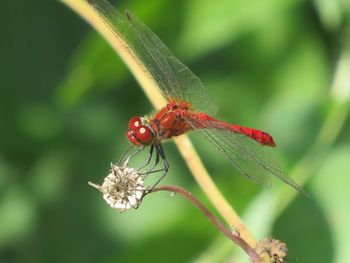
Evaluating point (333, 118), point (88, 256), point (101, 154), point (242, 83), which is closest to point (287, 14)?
point (242, 83)

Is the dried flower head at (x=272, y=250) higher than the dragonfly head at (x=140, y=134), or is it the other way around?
the dragonfly head at (x=140, y=134)

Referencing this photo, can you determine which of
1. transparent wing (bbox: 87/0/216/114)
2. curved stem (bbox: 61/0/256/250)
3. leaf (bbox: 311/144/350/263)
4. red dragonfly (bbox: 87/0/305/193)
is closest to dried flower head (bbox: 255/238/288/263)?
curved stem (bbox: 61/0/256/250)

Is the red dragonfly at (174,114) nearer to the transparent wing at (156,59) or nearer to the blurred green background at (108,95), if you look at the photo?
the transparent wing at (156,59)

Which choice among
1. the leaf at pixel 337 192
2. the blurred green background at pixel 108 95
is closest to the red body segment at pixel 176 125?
the leaf at pixel 337 192

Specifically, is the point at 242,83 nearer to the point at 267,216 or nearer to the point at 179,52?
the point at 179,52

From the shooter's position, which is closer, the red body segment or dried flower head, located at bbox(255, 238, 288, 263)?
dried flower head, located at bbox(255, 238, 288, 263)

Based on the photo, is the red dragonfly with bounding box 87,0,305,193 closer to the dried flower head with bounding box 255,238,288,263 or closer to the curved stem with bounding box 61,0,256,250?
the curved stem with bounding box 61,0,256,250

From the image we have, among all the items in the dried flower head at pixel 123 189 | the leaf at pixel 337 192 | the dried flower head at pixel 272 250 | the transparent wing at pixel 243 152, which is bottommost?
the leaf at pixel 337 192
